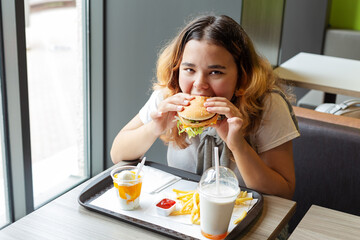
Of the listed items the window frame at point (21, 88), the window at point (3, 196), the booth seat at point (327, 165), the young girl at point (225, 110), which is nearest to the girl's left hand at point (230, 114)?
the young girl at point (225, 110)

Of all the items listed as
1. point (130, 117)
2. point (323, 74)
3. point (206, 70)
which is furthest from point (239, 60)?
point (323, 74)

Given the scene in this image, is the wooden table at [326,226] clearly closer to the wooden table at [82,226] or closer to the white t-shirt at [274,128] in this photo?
the wooden table at [82,226]

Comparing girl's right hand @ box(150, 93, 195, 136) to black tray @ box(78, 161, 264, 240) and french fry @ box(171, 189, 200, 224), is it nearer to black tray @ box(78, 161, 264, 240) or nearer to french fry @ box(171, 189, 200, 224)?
black tray @ box(78, 161, 264, 240)

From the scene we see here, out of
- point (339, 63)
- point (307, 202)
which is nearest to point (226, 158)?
point (307, 202)

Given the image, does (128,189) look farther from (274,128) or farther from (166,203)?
(274,128)

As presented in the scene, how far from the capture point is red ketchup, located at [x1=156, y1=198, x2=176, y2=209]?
1201mm

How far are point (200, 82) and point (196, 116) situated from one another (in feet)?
0.36

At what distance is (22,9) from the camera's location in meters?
1.93

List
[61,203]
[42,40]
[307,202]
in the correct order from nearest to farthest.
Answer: [61,203] → [307,202] → [42,40]

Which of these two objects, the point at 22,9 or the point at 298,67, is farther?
the point at 298,67

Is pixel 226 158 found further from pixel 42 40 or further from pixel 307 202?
pixel 42 40

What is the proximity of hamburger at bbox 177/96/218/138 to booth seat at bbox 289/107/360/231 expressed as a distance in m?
0.53

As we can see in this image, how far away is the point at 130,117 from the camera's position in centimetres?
269

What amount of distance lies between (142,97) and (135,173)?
136cm
